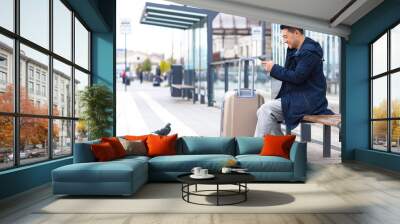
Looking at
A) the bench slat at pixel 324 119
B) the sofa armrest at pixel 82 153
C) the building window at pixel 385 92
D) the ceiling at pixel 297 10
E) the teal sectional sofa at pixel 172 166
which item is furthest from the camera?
the building window at pixel 385 92

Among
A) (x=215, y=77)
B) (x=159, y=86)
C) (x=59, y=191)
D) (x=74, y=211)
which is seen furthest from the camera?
(x=159, y=86)

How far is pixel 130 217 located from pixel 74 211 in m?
0.67

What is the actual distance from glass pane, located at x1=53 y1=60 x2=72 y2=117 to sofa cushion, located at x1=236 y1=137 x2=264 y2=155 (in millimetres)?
2966

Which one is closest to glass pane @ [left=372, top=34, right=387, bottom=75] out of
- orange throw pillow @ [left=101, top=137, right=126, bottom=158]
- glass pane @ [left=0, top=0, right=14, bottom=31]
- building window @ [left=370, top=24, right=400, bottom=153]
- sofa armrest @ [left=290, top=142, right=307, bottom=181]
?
building window @ [left=370, top=24, right=400, bottom=153]

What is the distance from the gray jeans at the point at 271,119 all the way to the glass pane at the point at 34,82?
354 centimetres

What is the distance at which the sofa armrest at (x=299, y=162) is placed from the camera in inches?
264

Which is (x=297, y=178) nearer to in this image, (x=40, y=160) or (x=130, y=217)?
(x=130, y=217)

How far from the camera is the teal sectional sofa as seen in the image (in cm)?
548

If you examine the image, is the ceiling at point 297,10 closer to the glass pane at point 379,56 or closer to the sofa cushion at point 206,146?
the glass pane at point 379,56

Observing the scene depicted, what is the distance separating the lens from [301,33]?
335 inches

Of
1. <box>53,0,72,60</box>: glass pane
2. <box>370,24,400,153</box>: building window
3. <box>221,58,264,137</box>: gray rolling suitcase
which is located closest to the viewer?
<box>53,0,72,60</box>: glass pane

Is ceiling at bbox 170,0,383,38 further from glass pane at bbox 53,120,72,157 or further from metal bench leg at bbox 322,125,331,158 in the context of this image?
glass pane at bbox 53,120,72,157

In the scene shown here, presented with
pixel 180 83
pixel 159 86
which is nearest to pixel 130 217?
pixel 180 83

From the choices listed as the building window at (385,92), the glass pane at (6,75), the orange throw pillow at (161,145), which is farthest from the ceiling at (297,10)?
the glass pane at (6,75)
